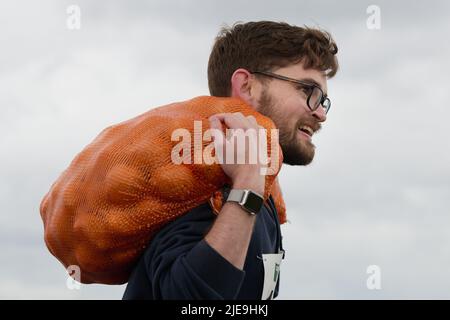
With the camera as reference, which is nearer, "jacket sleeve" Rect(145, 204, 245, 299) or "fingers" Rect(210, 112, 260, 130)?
"jacket sleeve" Rect(145, 204, 245, 299)

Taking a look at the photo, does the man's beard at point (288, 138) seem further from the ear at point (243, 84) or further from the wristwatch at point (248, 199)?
the wristwatch at point (248, 199)

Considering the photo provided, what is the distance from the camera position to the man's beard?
3.75 meters

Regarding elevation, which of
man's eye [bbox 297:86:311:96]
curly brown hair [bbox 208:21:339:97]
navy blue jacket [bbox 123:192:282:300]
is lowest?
navy blue jacket [bbox 123:192:282:300]

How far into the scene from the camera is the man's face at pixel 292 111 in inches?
148

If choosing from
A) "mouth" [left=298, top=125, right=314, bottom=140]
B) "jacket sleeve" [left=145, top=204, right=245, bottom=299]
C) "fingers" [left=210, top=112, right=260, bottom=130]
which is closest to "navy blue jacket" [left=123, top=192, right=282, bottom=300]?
"jacket sleeve" [left=145, top=204, right=245, bottom=299]

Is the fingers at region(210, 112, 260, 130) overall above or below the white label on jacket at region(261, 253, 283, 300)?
above

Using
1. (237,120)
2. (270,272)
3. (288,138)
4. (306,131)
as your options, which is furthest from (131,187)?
(306,131)

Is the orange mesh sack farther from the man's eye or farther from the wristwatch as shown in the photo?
the man's eye

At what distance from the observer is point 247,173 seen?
3.18m

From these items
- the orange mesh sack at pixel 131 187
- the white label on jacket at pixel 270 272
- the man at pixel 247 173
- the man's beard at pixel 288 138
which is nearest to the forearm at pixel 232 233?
the man at pixel 247 173

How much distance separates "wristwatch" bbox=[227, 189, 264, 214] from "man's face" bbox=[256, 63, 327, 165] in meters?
0.75

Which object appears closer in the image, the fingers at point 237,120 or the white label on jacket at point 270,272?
the fingers at point 237,120

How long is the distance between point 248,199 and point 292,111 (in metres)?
0.84

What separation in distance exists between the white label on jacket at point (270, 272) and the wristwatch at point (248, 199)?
509mm
